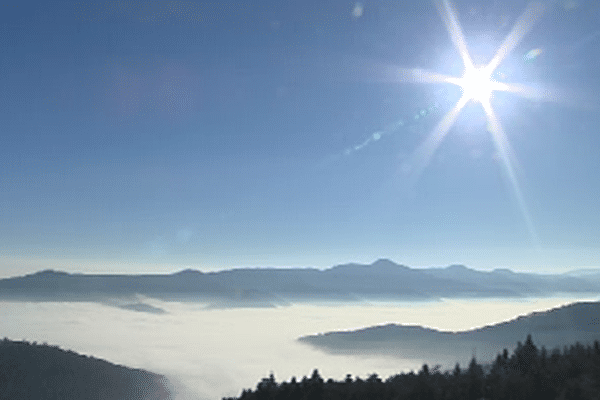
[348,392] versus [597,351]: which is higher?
[597,351]

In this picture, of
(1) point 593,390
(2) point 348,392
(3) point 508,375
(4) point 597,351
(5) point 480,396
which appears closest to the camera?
(1) point 593,390

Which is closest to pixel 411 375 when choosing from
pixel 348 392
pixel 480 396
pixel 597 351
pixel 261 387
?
pixel 348 392

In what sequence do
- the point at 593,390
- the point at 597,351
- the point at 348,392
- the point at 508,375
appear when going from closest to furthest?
1. the point at 593,390
2. the point at 508,375
3. the point at 348,392
4. the point at 597,351

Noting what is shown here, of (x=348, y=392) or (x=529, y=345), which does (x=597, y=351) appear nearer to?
(x=529, y=345)

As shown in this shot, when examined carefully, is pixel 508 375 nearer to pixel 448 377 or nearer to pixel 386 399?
pixel 448 377

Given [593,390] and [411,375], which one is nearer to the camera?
[593,390]

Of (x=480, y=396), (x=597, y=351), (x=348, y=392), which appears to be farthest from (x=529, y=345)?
(x=348, y=392)
